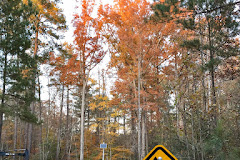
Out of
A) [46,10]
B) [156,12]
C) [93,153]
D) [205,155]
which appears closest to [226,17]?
[156,12]

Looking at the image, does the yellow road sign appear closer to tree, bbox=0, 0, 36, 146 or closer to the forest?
the forest

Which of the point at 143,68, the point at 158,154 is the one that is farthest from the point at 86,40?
the point at 158,154

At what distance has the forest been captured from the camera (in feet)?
24.9

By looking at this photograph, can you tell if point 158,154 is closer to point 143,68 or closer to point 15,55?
point 15,55

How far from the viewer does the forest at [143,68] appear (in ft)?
24.9

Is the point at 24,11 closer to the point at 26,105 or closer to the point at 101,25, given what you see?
the point at 26,105

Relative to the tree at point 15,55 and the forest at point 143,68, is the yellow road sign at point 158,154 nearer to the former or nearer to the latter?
the forest at point 143,68

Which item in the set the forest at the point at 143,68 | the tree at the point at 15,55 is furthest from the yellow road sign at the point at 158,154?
the tree at the point at 15,55

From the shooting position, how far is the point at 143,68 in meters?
15.2

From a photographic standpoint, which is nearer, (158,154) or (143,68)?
(158,154)

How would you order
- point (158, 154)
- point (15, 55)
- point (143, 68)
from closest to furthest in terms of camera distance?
1. point (158, 154)
2. point (15, 55)
3. point (143, 68)

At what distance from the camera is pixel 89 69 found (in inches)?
609

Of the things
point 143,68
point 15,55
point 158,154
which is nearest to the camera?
point 158,154

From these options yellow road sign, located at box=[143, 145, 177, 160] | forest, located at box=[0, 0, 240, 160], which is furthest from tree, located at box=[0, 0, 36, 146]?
yellow road sign, located at box=[143, 145, 177, 160]
